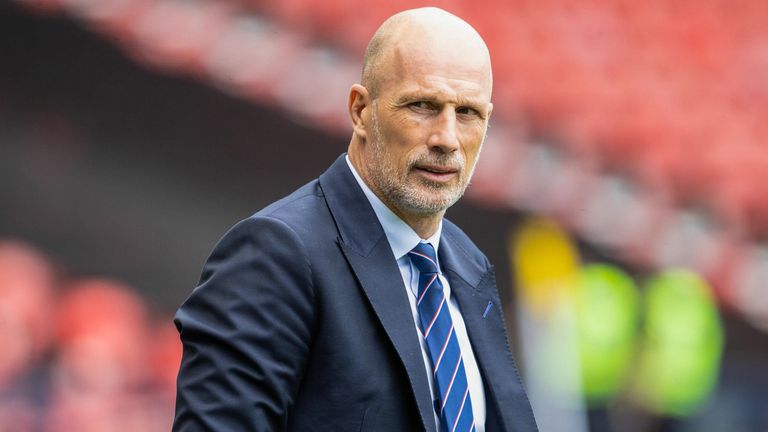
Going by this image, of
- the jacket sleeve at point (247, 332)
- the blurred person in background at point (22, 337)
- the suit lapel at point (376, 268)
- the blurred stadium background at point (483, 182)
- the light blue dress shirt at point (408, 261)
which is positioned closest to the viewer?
the jacket sleeve at point (247, 332)

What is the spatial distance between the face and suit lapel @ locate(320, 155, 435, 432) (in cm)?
4

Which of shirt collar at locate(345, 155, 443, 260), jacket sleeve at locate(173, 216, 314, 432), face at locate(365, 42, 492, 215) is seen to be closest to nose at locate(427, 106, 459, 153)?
face at locate(365, 42, 492, 215)

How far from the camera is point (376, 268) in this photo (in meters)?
1.38

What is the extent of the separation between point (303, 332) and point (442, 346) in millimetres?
203

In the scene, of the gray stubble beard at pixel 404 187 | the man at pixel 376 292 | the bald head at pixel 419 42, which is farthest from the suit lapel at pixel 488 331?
the bald head at pixel 419 42

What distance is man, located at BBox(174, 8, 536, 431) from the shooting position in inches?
49.0

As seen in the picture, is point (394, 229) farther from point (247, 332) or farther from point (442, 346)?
point (247, 332)

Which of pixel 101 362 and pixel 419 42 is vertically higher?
pixel 419 42

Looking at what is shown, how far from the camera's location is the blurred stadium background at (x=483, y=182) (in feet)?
10.4

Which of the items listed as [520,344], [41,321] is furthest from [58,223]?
[520,344]

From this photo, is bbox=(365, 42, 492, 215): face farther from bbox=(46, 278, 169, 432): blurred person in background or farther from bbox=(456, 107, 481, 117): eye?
bbox=(46, 278, 169, 432): blurred person in background

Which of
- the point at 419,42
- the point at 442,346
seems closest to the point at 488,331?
the point at 442,346

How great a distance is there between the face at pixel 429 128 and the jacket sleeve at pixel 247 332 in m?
0.17

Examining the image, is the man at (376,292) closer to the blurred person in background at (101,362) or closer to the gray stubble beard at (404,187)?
the gray stubble beard at (404,187)
